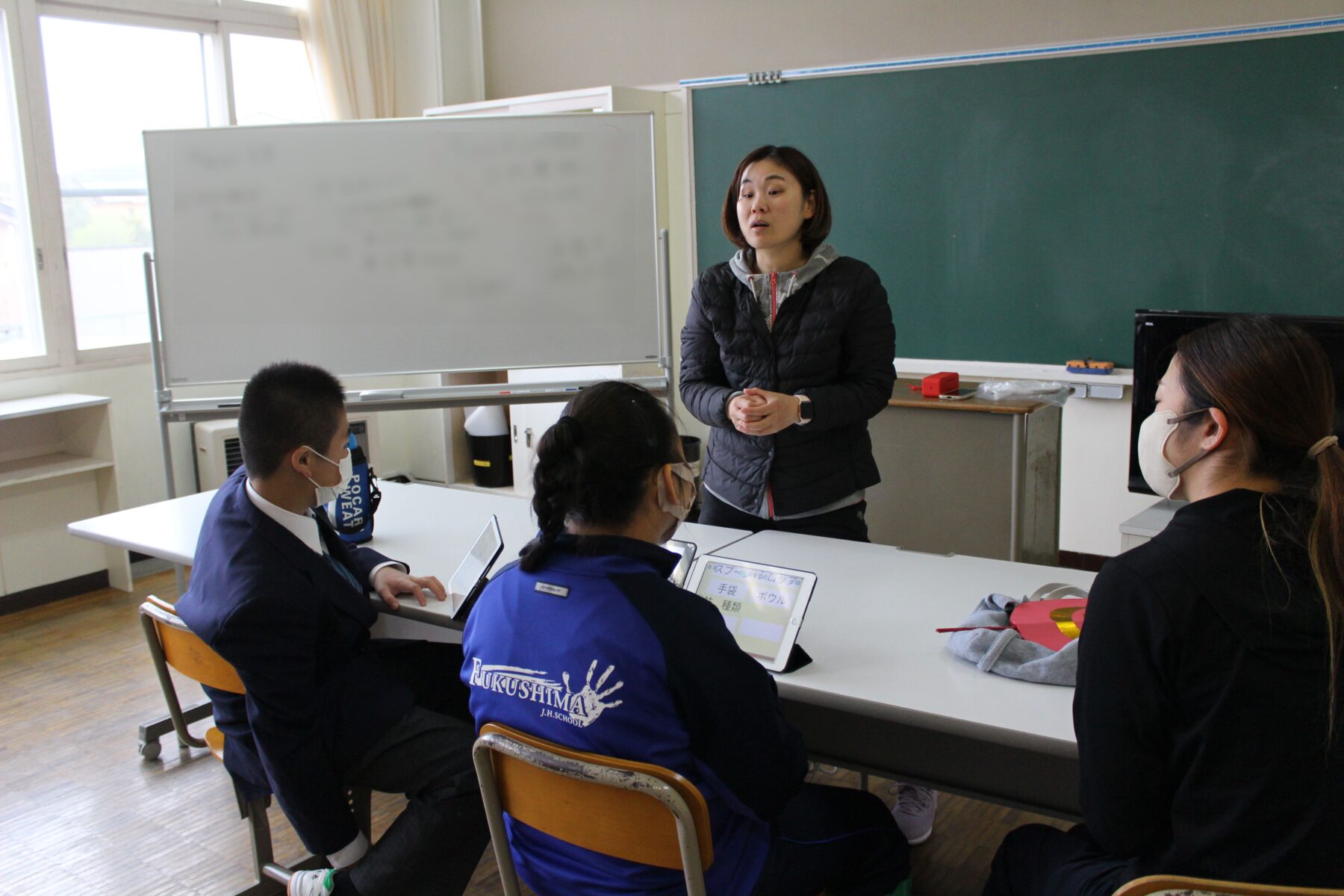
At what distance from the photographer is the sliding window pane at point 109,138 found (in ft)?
14.6

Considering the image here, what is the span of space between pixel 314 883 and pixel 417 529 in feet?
3.07

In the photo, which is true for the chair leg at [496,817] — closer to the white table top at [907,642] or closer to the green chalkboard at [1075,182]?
A: the white table top at [907,642]

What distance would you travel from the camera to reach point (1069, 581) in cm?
195

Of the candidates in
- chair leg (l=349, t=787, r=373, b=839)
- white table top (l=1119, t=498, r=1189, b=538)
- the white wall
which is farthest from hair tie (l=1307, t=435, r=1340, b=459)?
the white wall

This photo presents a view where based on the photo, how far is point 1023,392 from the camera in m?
3.49

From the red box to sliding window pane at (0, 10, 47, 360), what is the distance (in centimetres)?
361

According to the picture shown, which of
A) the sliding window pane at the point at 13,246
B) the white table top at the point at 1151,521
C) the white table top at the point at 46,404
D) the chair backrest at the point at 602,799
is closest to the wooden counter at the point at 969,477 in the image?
the white table top at the point at 1151,521

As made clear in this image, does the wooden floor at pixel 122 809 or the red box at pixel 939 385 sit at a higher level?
the red box at pixel 939 385

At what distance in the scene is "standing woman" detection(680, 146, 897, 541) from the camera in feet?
7.55

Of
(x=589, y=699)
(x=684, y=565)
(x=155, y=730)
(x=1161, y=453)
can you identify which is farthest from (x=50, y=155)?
(x=1161, y=453)

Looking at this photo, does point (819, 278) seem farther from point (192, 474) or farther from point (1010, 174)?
Result: point (192, 474)

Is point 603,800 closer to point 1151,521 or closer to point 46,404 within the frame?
point 1151,521

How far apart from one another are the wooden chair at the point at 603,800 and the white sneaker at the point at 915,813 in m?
1.21

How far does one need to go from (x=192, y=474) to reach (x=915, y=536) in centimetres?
330
